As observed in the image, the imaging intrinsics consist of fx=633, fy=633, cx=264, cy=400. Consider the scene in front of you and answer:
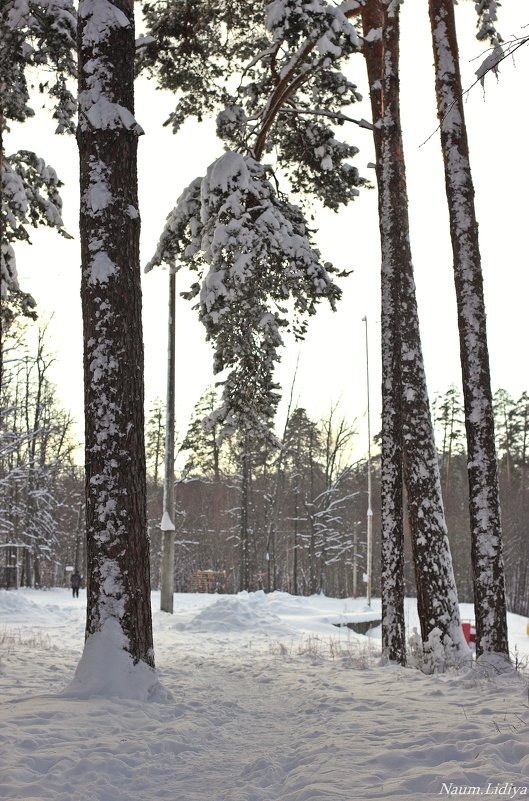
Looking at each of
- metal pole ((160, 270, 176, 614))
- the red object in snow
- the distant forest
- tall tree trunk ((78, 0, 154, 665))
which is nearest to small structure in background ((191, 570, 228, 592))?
the distant forest

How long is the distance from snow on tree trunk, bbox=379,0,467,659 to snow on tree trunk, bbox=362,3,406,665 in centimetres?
3

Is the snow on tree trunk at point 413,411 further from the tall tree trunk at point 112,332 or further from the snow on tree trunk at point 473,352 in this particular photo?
the tall tree trunk at point 112,332

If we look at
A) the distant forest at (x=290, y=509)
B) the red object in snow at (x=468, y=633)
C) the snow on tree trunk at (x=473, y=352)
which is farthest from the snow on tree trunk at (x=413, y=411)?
the distant forest at (x=290, y=509)

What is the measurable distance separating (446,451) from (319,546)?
1573 centimetres

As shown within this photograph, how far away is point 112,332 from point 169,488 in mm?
10951

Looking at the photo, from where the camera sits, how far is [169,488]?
653 inches

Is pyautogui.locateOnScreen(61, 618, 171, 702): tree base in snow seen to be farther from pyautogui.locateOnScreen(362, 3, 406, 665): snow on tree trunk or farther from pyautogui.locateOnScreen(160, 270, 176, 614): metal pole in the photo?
pyautogui.locateOnScreen(160, 270, 176, 614): metal pole

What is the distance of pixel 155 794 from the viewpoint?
3.46 metres

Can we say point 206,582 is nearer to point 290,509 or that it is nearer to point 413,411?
point 290,509

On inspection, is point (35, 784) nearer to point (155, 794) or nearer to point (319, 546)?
point (155, 794)

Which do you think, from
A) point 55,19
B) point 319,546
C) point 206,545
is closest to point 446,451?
point 319,546

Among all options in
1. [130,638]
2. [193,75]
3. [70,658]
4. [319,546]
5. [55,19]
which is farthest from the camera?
[319,546]

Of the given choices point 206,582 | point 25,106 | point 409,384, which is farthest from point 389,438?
point 206,582

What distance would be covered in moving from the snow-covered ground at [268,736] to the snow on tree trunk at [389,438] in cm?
118
